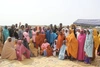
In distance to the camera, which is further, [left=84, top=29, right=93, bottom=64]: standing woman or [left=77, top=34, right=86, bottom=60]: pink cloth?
[left=77, top=34, right=86, bottom=60]: pink cloth

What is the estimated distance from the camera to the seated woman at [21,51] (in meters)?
9.86

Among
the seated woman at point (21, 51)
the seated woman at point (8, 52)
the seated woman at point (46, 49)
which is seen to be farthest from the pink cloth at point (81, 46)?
the seated woman at point (8, 52)

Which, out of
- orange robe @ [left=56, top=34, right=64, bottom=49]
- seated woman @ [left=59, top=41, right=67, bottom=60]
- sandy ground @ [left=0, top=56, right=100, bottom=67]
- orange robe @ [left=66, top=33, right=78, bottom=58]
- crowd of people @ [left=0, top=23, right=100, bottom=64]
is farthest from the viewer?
orange robe @ [left=56, top=34, right=64, bottom=49]

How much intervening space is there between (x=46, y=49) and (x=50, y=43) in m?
0.80

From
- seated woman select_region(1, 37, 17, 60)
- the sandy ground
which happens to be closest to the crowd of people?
seated woman select_region(1, 37, 17, 60)

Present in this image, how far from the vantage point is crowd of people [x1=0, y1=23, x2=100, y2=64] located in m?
9.58

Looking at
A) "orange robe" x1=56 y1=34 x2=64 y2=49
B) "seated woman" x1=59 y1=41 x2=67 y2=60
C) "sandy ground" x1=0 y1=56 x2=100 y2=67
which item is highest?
"orange robe" x1=56 y1=34 x2=64 y2=49

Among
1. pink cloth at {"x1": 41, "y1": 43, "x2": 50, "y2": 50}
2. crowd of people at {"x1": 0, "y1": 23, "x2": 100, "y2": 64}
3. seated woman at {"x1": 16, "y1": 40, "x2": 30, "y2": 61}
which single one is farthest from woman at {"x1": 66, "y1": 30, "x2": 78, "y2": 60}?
seated woman at {"x1": 16, "y1": 40, "x2": 30, "y2": 61}

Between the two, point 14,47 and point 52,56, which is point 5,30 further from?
point 52,56

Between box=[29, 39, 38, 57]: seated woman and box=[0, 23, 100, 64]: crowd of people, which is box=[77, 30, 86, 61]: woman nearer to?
box=[0, 23, 100, 64]: crowd of people

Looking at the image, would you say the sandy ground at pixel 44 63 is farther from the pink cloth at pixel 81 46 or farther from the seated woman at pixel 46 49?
the seated woman at pixel 46 49

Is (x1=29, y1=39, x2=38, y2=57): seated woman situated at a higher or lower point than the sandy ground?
higher

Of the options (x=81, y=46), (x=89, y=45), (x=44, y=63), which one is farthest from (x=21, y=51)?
(x=89, y=45)

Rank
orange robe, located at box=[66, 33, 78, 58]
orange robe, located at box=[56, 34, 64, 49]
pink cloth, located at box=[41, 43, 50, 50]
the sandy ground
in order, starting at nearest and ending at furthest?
the sandy ground
orange robe, located at box=[66, 33, 78, 58]
orange robe, located at box=[56, 34, 64, 49]
pink cloth, located at box=[41, 43, 50, 50]
